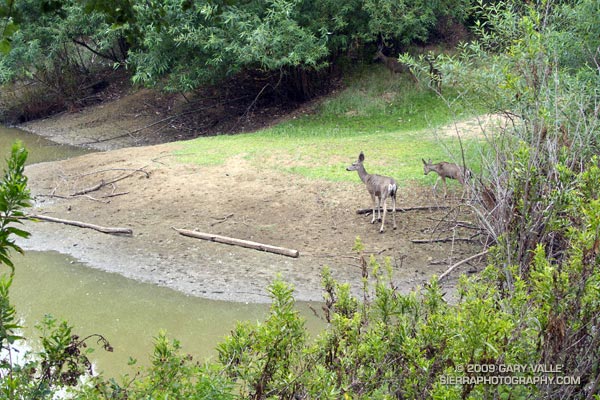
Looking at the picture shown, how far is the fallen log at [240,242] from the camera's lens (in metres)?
9.75

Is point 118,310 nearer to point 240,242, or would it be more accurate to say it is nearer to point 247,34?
point 240,242

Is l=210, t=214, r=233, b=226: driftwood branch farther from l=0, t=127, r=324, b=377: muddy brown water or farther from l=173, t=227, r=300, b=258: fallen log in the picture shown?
l=0, t=127, r=324, b=377: muddy brown water

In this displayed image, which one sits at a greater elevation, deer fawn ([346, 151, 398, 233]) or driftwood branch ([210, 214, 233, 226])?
deer fawn ([346, 151, 398, 233])

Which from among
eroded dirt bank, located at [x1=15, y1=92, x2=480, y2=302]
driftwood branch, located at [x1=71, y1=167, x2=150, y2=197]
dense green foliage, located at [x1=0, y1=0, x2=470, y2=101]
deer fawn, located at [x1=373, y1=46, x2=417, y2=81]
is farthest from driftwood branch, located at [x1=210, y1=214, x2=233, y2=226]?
deer fawn, located at [x1=373, y1=46, x2=417, y2=81]

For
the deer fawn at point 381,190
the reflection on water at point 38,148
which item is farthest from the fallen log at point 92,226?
the reflection on water at point 38,148

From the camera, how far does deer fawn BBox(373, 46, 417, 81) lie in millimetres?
18906

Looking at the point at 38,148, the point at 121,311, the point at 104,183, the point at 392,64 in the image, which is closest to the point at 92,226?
the point at 104,183

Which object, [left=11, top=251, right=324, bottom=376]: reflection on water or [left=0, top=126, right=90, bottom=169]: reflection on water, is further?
[left=0, top=126, right=90, bottom=169]: reflection on water

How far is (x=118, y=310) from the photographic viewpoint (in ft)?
29.0

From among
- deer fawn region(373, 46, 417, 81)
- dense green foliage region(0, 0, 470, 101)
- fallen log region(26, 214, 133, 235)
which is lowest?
fallen log region(26, 214, 133, 235)

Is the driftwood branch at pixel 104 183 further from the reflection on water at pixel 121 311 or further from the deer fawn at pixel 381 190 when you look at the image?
the deer fawn at pixel 381 190

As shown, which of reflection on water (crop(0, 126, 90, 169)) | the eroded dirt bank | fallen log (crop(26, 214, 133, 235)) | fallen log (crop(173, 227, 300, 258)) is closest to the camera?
the eroded dirt bank

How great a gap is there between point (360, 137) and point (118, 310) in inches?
317

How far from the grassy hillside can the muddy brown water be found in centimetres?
414
